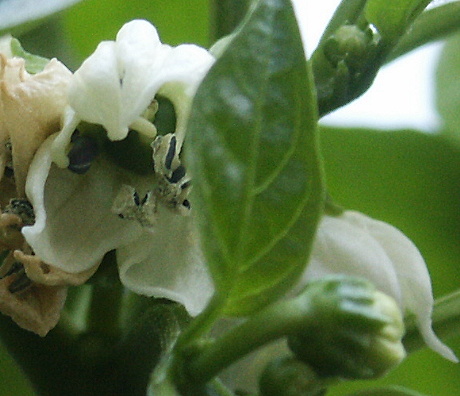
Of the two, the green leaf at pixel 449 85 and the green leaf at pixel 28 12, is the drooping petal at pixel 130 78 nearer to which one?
the green leaf at pixel 28 12

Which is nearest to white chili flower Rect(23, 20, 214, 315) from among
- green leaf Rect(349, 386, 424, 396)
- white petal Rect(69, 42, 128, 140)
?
white petal Rect(69, 42, 128, 140)

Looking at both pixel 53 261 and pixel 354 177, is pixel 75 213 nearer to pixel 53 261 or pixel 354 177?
pixel 53 261

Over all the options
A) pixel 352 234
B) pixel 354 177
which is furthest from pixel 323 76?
pixel 354 177

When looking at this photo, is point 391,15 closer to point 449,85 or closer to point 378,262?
point 378,262

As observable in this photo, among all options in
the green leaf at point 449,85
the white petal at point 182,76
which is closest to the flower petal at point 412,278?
the white petal at point 182,76

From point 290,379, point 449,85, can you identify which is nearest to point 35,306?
point 290,379

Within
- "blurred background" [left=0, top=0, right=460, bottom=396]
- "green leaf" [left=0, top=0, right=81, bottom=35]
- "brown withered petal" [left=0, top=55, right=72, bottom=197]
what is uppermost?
"green leaf" [left=0, top=0, right=81, bottom=35]

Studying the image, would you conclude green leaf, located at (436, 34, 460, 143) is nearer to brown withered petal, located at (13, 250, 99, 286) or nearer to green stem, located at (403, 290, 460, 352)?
green stem, located at (403, 290, 460, 352)
